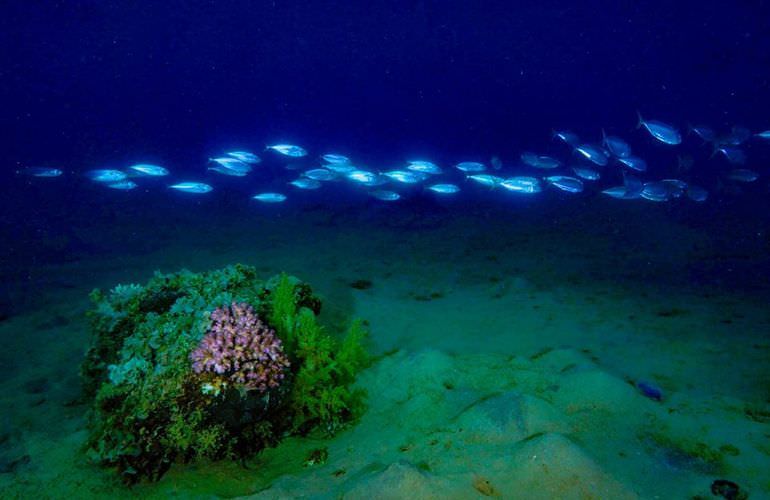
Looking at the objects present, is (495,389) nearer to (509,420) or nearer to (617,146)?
(509,420)

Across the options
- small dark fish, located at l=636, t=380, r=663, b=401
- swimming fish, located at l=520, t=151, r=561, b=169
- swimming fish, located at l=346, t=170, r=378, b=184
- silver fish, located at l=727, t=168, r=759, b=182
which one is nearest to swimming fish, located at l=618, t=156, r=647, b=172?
swimming fish, located at l=520, t=151, r=561, b=169

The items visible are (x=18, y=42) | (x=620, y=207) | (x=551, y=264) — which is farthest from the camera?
(x=18, y=42)

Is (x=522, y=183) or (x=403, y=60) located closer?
(x=522, y=183)

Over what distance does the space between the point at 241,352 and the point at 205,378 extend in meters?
0.32

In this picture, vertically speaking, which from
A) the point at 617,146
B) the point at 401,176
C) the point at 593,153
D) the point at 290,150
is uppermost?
the point at 617,146

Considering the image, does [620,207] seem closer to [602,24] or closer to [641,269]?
[641,269]

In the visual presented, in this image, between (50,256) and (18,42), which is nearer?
(50,256)

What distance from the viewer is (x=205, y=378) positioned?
3113 millimetres

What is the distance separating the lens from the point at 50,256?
11344 millimetres

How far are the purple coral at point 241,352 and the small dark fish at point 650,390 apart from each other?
3.41 meters

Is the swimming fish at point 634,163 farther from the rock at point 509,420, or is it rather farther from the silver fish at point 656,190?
the rock at point 509,420

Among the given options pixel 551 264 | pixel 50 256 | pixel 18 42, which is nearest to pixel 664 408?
pixel 551 264

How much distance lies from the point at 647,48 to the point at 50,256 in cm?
8627

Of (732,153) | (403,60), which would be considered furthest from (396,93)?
(732,153)
